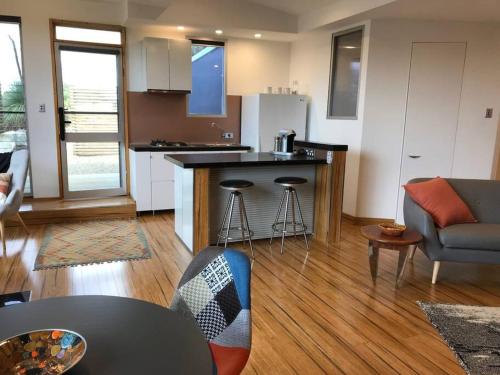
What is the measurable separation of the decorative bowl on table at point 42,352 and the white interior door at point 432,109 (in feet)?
15.4

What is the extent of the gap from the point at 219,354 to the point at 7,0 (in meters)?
5.35

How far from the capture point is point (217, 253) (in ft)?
5.57

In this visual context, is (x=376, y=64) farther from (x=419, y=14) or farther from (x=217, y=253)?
(x=217, y=253)

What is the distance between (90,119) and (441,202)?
4.61 meters

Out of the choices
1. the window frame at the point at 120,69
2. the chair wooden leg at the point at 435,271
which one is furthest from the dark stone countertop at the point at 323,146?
the window frame at the point at 120,69

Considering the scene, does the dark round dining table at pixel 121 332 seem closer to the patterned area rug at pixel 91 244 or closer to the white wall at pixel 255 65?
the patterned area rug at pixel 91 244

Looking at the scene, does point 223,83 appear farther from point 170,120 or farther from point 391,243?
point 391,243

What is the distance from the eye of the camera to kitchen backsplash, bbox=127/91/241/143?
18.5 feet

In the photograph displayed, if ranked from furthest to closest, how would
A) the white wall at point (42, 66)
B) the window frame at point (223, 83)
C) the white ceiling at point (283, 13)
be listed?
the window frame at point (223, 83) < the white wall at point (42, 66) < the white ceiling at point (283, 13)

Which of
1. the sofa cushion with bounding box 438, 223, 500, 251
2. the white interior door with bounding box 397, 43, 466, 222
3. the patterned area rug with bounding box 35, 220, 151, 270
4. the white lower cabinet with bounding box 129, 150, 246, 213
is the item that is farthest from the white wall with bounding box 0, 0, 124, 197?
the sofa cushion with bounding box 438, 223, 500, 251

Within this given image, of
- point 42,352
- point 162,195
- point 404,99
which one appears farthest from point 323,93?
point 42,352

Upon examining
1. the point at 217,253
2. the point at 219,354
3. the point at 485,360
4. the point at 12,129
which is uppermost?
the point at 12,129

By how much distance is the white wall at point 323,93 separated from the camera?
5.05 metres

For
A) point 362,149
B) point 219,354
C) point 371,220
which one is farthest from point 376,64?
point 219,354
